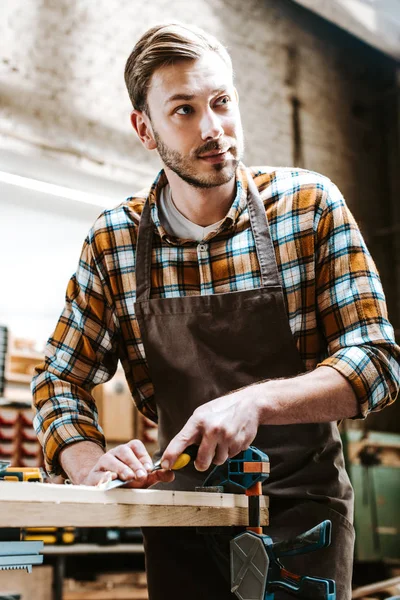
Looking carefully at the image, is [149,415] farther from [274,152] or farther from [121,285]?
[274,152]

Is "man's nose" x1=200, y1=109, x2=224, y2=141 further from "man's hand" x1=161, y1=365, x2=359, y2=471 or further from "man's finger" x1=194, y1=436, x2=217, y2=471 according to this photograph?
"man's finger" x1=194, y1=436, x2=217, y2=471

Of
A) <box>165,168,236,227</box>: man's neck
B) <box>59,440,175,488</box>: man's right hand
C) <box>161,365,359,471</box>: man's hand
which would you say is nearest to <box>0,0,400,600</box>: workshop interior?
<box>59,440,175,488</box>: man's right hand

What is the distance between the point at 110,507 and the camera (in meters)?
0.96

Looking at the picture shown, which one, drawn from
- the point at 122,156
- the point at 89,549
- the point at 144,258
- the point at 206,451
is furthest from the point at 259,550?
the point at 122,156

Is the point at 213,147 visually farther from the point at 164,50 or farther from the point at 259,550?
the point at 259,550

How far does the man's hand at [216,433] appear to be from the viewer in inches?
42.5

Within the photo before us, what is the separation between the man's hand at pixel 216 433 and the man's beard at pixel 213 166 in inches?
22.5

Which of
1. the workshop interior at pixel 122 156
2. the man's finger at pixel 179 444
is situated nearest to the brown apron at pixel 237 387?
the man's finger at pixel 179 444

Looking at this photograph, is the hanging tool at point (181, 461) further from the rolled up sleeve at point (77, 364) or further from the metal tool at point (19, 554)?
the rolled up sleeve at point (77, 364)

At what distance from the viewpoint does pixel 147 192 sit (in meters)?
1.72

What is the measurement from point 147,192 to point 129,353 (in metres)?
0.39

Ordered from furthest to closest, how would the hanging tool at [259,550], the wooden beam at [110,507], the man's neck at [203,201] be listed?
the man's neck at [203,201]
the hanging tool at [259,550]
the wooden beam at [110,507]

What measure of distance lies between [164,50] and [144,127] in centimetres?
21

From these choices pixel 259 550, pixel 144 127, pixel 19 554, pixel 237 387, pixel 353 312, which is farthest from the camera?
pixel 144 127
